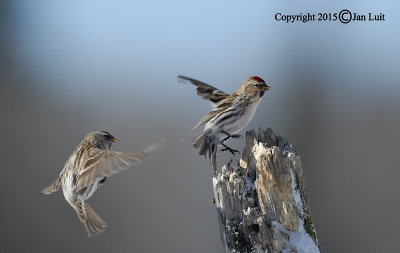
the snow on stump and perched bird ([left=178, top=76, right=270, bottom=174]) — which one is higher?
perched bird ([left=178, top=76, right=270, bottom=174])

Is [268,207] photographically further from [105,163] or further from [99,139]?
[99,139]

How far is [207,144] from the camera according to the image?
14.4 ft

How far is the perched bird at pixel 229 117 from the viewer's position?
433cm

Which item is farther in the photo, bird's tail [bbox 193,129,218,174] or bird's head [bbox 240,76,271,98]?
bird's head [bbox 240,76,271,98]

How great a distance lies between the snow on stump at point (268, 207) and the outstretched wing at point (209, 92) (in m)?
1.42

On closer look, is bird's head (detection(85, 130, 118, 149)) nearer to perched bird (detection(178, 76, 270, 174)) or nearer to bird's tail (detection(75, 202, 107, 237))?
bird's tail (detection(75, 202, 107, 237))

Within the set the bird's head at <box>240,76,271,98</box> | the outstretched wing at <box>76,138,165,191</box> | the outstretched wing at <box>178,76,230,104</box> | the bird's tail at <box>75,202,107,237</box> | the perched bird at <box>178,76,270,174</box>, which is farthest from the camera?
the outstretched wing at <box>178,76,230,104</box>

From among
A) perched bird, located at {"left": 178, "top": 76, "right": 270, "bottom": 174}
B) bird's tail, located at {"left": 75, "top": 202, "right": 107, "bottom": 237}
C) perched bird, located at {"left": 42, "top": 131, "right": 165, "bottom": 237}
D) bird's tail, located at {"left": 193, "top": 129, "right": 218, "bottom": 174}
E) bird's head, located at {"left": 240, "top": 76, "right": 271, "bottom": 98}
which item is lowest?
bird's tail, located at {"left": 75, "top": 202, "right": 107, "bottom": 237}

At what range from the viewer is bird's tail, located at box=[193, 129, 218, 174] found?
4.33 metres

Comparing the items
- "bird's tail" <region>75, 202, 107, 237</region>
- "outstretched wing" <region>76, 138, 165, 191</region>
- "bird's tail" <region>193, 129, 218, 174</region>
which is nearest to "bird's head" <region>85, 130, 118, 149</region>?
A: "outstretched wing" <region>76, 138, 165, 191</region>

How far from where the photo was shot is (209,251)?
988 cm

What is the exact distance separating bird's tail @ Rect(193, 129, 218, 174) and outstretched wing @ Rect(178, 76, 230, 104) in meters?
0.52

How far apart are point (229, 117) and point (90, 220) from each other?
133cm

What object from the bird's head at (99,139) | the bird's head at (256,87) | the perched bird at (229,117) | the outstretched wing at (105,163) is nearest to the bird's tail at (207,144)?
the perched bird at (229,117)
